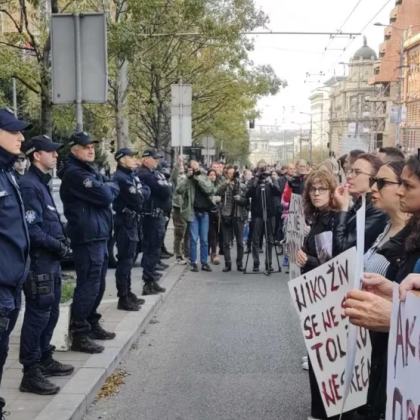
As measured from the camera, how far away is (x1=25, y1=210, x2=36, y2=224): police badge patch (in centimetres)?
516

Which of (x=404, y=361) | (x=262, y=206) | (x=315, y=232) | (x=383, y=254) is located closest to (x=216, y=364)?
(x=315, y=232)

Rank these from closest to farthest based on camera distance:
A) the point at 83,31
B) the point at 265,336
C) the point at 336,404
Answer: the point at 336,404 → the point at 83,31 → the point at 265,336

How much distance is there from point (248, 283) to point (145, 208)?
9.29ft

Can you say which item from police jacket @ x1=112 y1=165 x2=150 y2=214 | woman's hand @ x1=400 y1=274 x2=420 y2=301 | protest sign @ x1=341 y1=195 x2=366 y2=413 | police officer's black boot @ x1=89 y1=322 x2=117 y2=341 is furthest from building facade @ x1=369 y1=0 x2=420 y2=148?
woman's hand @ x1=400 y1=274 x2=420 y2=301

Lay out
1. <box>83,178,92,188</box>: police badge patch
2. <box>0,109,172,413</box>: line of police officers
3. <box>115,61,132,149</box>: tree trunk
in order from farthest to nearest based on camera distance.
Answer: <box>115,61,132,149</box>: tree trunk → <box>83,178,92,188</box>: police badge patch → <box>0,109,172,413</box>: line of police officers

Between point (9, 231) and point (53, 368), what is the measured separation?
204cm

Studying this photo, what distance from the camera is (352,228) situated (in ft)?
14.7

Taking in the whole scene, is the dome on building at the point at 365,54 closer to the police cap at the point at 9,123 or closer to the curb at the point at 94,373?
→ the curb at the point at 94,373

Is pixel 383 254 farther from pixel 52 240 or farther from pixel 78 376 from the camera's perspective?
pixel 78 376

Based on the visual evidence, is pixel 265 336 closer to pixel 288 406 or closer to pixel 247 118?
pixel 288 406

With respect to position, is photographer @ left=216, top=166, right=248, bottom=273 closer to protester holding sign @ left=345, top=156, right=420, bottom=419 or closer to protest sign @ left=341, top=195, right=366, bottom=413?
protester holding sign @ left=345, top=156, right=420, bottom=419

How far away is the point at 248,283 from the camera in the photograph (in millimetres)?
11227

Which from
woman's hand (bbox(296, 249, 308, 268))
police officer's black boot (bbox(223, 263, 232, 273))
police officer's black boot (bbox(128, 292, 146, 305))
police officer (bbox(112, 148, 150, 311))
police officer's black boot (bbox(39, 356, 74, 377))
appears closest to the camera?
woman's hand (bbox(296, 249, 308, 268))

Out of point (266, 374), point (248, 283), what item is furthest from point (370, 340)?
point (248, 283)
